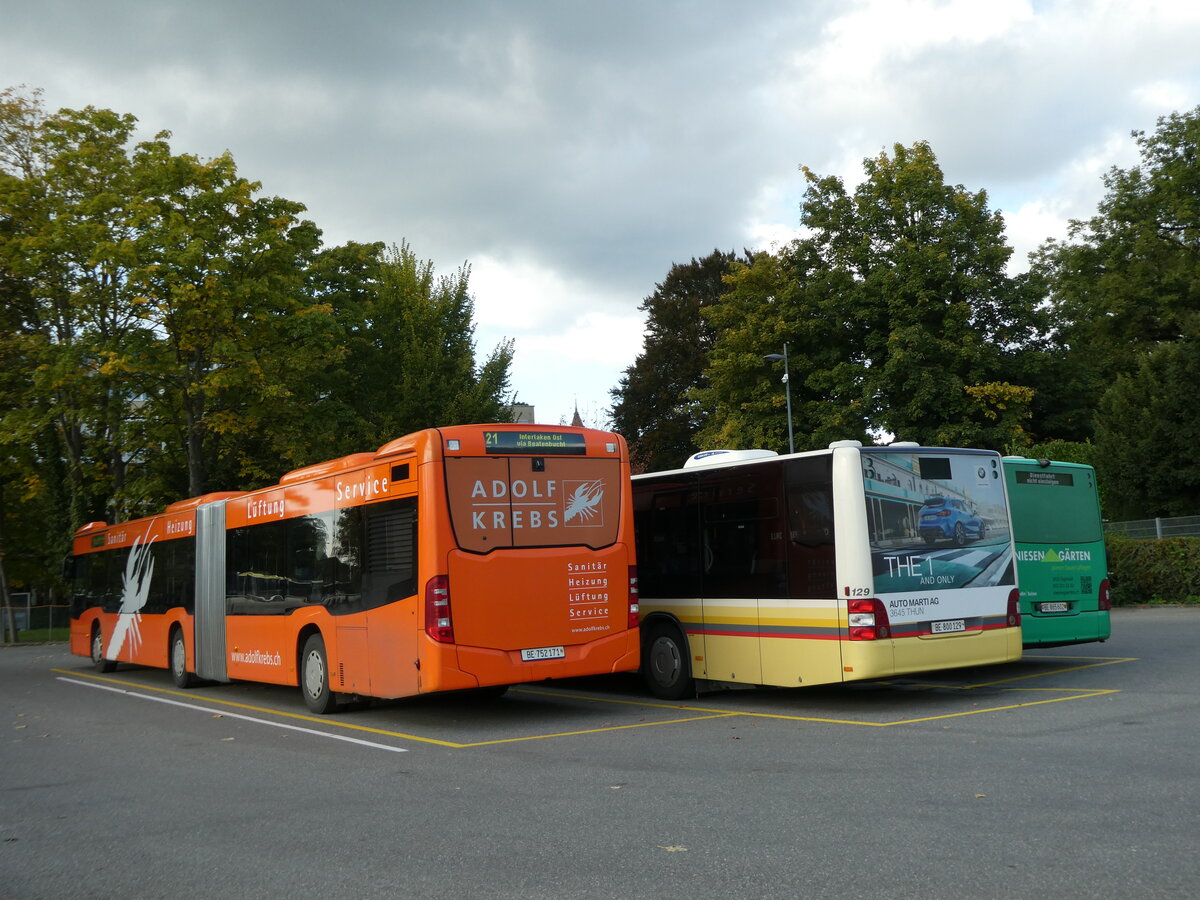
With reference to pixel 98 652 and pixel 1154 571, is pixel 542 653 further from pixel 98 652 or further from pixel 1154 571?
pixel 1154 571

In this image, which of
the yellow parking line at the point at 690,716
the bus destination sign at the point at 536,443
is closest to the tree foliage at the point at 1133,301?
the yellow parking line at the point at 690,716

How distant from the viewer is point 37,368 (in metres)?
29.3

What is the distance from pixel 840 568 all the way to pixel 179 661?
39.1 ft

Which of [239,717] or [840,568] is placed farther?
[239,717]

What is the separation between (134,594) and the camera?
67.1 ft

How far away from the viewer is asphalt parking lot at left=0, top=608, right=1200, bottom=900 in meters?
5.44

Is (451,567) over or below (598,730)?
over

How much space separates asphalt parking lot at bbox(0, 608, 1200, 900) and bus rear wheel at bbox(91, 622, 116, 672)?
9.00 metres

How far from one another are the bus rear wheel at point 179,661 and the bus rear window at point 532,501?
27.9ft

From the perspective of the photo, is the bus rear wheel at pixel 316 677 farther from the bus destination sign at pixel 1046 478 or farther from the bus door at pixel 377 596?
the bus destination sign at pixel 1046 478

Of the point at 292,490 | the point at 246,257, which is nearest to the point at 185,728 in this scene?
the point at 292,490

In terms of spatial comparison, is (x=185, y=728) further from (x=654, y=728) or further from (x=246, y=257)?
(x=246, y=257)

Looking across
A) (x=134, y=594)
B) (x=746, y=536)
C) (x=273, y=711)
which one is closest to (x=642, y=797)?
(x=746, y=536)

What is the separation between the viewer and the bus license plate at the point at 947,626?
11539 mm
